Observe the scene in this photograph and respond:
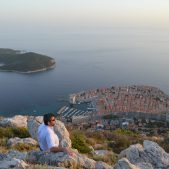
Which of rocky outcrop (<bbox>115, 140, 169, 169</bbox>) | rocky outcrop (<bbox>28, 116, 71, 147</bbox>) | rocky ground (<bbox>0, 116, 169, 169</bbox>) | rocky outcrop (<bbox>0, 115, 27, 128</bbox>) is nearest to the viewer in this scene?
rocky ground (<bbox>0, 116, 169, 169</bbox>)

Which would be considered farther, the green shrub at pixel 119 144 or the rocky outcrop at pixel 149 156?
the green shrub at pixel 119 144

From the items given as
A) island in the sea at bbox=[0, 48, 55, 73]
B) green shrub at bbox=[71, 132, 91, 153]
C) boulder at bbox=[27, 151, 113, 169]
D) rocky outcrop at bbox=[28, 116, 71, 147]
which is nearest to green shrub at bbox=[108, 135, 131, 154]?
green shrub at bbox=[71, 132, 91, 153]

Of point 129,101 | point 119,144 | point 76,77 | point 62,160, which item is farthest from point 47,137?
point 76,77

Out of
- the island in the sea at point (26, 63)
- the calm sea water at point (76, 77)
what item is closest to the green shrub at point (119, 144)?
the calm sea water at point (76, 77)

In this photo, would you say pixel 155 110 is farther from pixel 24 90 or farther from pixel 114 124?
pixel 24 90

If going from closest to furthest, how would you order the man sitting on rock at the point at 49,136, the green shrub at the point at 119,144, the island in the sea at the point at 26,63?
the man sitting on rock at the point at 49,136
the green shrub at the point at 119,144
the island in the sea at the point at 26,63

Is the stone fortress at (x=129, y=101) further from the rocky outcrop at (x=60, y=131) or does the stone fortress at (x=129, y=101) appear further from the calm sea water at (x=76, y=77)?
the rocky outcrop at (x=60, y=131)

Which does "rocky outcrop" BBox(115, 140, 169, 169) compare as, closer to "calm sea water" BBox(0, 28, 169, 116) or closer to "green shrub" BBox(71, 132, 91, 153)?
"green shrub" BBox(71, 132, 91, 153)

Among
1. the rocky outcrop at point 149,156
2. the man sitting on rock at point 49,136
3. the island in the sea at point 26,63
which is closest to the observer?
the man sitting on rock at point 49,136

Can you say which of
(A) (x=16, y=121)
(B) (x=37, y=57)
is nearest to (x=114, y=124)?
(A) (x=16, y=121)
